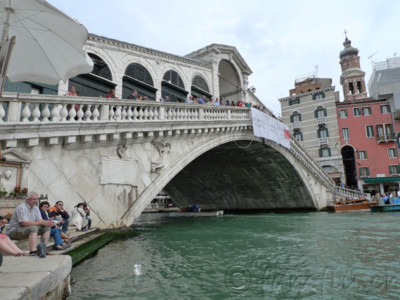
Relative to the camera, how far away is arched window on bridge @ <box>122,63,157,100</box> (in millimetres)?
11901

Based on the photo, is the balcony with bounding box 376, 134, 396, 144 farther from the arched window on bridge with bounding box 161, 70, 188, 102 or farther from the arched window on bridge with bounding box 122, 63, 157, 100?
the arched window on bridge with bounding box 122, 63, 157, 100

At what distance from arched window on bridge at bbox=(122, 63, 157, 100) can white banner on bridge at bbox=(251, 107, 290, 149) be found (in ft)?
17.1

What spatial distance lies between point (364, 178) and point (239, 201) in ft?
43.9

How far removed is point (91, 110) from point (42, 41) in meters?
3.65

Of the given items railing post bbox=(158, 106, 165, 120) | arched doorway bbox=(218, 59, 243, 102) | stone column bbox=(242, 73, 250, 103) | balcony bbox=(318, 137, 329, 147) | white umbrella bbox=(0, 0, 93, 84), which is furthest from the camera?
balcony bbox=(318, 137, 329, 147)

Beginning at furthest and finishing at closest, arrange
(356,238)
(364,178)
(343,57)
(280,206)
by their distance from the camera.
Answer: (343,57), (364,178), (280,206), (356,238)

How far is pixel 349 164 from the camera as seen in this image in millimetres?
29375

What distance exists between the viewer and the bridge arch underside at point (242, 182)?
59.6 ft

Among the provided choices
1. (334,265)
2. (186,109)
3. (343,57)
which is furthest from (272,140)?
(343,57)

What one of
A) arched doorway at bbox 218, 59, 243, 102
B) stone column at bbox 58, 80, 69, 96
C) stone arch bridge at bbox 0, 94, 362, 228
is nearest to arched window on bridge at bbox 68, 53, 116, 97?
stone column at bbox 58, 80, 69, 96

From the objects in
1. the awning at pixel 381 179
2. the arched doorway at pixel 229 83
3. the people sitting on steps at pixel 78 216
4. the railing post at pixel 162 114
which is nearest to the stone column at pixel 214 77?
the arched doorway at pixel 229 83

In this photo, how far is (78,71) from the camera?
17.1ft

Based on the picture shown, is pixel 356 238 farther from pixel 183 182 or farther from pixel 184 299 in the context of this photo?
pixel 183 182

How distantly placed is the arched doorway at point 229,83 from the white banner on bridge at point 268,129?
14.2 ft
